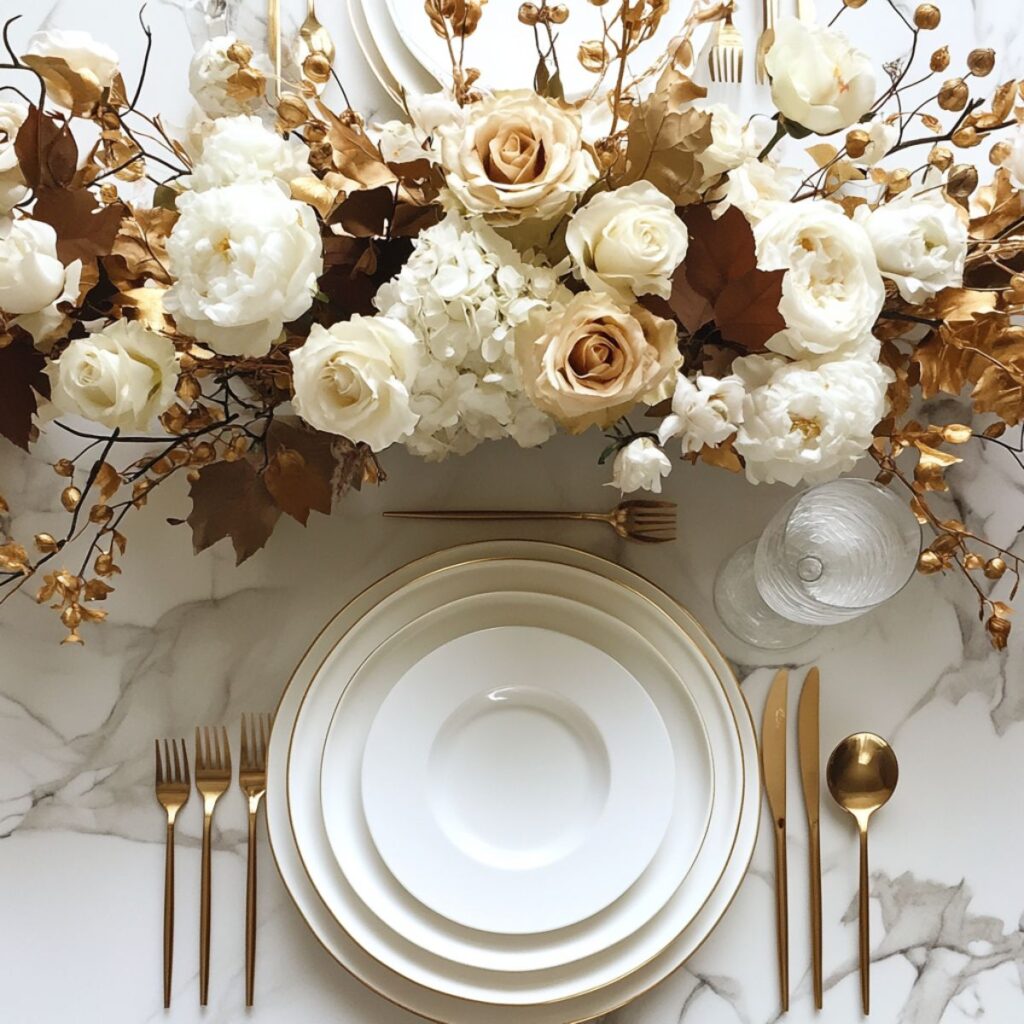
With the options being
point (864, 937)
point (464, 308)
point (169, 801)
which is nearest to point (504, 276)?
point (464, 308)

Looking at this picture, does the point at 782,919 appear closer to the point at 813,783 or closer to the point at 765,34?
the point at 813,783

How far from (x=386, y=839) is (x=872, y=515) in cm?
52

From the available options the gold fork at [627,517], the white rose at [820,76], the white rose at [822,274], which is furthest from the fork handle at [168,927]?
the white rose at [820,76]

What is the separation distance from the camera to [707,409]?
628 millimetres

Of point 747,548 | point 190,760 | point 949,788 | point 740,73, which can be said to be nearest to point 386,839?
point 190,760

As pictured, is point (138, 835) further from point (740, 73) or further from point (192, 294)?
point (740, 73)

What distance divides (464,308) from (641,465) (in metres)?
0.16

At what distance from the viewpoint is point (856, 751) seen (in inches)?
35.0

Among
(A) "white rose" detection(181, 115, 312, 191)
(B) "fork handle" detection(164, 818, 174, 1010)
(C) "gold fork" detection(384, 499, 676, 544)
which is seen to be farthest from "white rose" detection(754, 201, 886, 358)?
(B) "fork handle" detection(164, 818, 174, 1010)

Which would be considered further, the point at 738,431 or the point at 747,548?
the point at 747,548

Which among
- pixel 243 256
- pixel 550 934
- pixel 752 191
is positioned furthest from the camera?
pixel 550 934

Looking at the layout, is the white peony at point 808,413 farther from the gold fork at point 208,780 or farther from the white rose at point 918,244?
the gold fork at point 208,780

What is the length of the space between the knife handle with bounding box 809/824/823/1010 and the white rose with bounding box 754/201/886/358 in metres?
0.48

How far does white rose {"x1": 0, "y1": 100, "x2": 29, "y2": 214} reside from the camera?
0.67m
